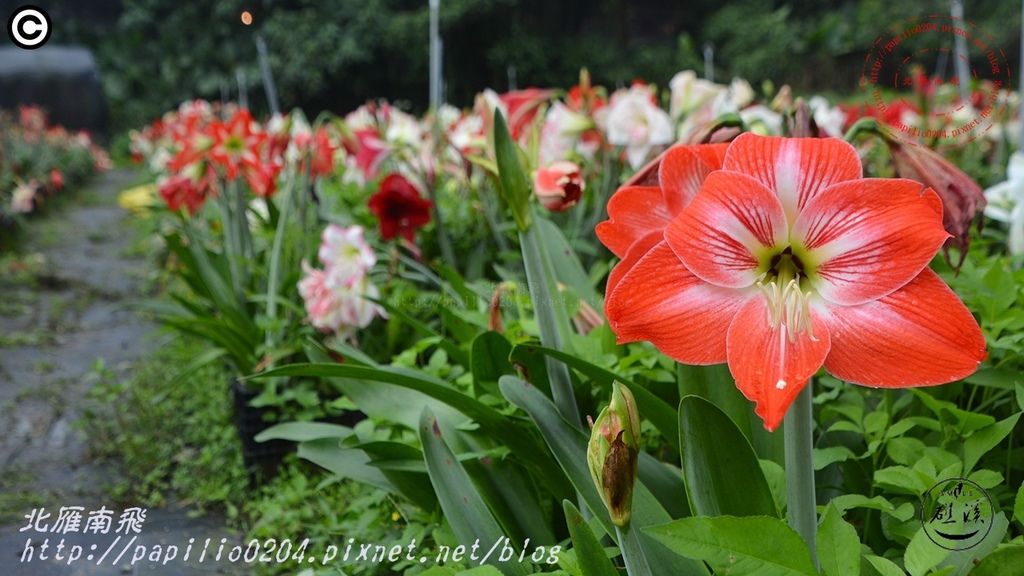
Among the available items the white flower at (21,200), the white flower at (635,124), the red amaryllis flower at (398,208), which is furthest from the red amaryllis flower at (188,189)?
the white flower at (21,200)

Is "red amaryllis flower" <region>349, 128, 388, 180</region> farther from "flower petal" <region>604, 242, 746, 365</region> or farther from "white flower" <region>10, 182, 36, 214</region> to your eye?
"white flower" <region>10, 182, 36, 214</region>

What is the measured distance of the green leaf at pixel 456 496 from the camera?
1.21 meters

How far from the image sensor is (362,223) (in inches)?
126

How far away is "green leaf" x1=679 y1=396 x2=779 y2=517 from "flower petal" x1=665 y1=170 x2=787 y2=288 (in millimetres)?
179

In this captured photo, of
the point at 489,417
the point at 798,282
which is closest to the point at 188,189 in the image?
the point at 489,417

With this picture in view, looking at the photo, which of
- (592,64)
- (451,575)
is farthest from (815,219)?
(592,64)

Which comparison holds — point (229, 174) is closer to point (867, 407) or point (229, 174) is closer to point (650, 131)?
point (650, 131)

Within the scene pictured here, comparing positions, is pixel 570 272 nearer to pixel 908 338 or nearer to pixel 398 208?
pixel 398 208

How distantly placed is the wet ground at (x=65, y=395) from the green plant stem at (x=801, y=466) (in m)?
1.32

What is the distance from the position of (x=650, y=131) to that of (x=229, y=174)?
1.35m

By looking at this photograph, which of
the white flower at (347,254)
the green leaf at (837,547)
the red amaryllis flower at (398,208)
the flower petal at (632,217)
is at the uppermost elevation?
the flower petal at (632,217)

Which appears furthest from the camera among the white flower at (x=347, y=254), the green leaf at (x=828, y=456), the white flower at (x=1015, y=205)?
the white flower at (x=347, y=254)

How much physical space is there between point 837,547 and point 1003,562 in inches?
8.1

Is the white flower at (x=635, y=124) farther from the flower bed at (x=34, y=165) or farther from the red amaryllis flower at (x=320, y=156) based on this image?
the flower bed at (x=34, y=165)
